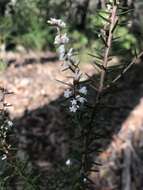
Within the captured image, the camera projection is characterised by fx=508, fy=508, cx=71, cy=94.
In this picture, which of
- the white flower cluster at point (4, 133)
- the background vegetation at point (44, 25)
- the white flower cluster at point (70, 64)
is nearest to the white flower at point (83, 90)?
the white flower cluster at point (70, 64)

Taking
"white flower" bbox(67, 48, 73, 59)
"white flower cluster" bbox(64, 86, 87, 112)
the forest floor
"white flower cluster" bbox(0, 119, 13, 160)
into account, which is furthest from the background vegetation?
"white flower" bbox(67, 48, 73, 59)

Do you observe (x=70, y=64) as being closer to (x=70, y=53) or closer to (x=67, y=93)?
(x=70, y=53)

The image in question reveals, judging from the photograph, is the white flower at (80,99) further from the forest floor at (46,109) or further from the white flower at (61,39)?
the forest floor at (46,109)

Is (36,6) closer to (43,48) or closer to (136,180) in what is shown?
(43,48)

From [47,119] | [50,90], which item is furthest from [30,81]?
[47,119]

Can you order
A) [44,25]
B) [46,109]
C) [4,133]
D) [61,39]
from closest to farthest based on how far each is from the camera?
[61,39], [4,133], [46,109], [44,25]

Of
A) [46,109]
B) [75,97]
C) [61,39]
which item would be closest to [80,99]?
[75,97]
